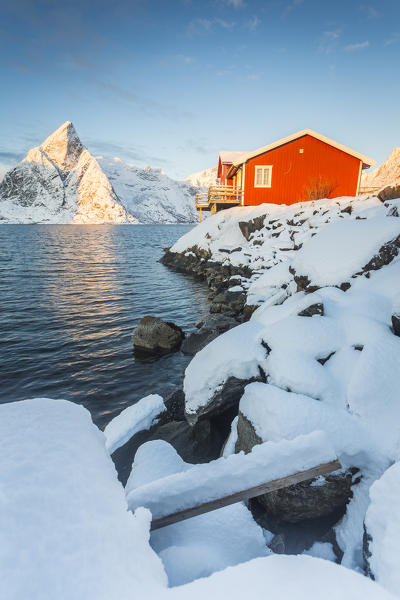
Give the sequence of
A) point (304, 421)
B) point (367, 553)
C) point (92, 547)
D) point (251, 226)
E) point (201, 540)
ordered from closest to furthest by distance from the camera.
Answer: point (92, 547), point (367, 553), point (201, 540), point (304, 421), point (251, 226)

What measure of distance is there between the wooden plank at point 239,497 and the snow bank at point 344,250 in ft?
16.4

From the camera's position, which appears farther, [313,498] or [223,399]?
[223,399]

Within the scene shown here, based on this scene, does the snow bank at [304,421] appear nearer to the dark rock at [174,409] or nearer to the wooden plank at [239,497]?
the wooden plank at [239,497]

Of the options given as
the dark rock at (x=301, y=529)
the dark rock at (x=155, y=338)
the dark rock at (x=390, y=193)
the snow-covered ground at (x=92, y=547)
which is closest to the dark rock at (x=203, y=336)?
the dark rock at (x=155, y=338)

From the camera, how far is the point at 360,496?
10.9 feet

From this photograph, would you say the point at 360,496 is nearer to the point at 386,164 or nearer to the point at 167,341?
the point at 167,341

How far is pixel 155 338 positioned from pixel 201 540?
27.8ft

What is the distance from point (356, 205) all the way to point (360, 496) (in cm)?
1764

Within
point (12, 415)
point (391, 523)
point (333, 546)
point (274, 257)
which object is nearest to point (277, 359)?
point (333, 546)

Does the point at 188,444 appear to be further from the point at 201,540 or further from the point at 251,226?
the point at 251,226

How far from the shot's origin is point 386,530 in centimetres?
219

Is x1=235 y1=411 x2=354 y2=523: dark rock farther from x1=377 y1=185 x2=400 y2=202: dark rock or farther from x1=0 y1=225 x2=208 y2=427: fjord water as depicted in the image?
x1=377 y1=185 x2=400 y2=202: dark rock

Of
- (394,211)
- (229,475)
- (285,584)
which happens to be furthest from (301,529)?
(394,211)

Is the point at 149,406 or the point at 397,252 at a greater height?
the point at 397,252
